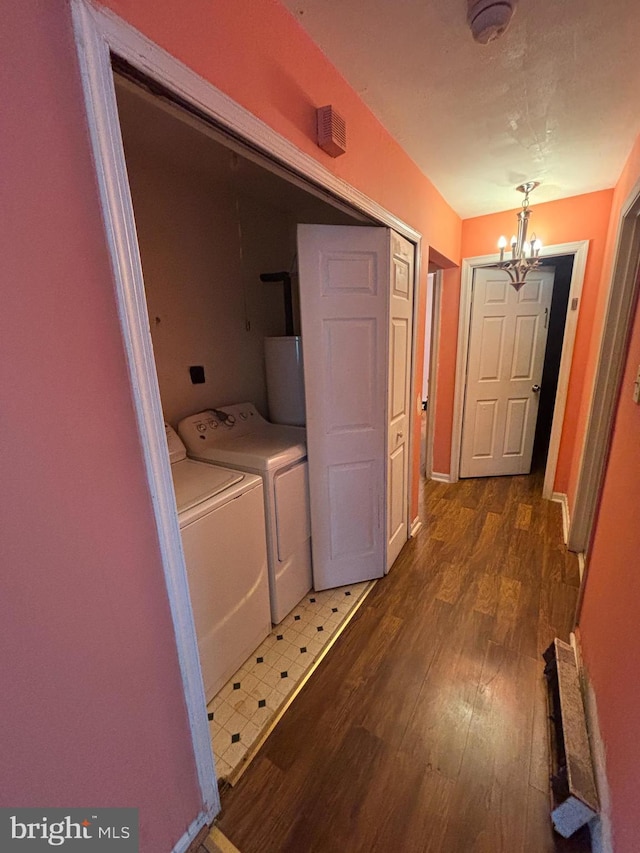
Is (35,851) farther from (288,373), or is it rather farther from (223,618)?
(288,373)

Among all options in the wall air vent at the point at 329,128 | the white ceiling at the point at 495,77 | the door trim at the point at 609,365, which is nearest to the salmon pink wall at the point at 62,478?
the wall air vent at the point at 329,128

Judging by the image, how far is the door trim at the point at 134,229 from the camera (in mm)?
643

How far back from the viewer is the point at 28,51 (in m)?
0.57

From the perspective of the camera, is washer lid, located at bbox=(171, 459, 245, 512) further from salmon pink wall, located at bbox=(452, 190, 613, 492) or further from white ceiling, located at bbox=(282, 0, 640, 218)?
salmon pink wall, located at bbox=(452, 190, 613, 492)

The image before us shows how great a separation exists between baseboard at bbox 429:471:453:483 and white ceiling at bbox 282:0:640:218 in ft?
8.36

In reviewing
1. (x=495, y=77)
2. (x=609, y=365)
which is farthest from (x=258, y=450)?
(x=609, y=365)

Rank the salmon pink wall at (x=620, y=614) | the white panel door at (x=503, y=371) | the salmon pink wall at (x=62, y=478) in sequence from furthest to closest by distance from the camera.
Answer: the white panel door at (x=503, y=371), the salmon pink wall at (x=620, y=614), the salmon pink wall at (x=62, y=478)

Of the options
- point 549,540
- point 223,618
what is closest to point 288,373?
point 223,618

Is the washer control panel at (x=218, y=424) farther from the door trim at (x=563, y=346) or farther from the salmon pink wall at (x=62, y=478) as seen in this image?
the door trim at (x=563, y=346)

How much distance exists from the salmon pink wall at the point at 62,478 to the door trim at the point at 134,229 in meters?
0.02

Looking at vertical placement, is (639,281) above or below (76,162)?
below

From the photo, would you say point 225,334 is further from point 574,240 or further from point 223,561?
point 574,240

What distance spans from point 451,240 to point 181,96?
8.58 feet

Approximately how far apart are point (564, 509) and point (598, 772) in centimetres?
216
